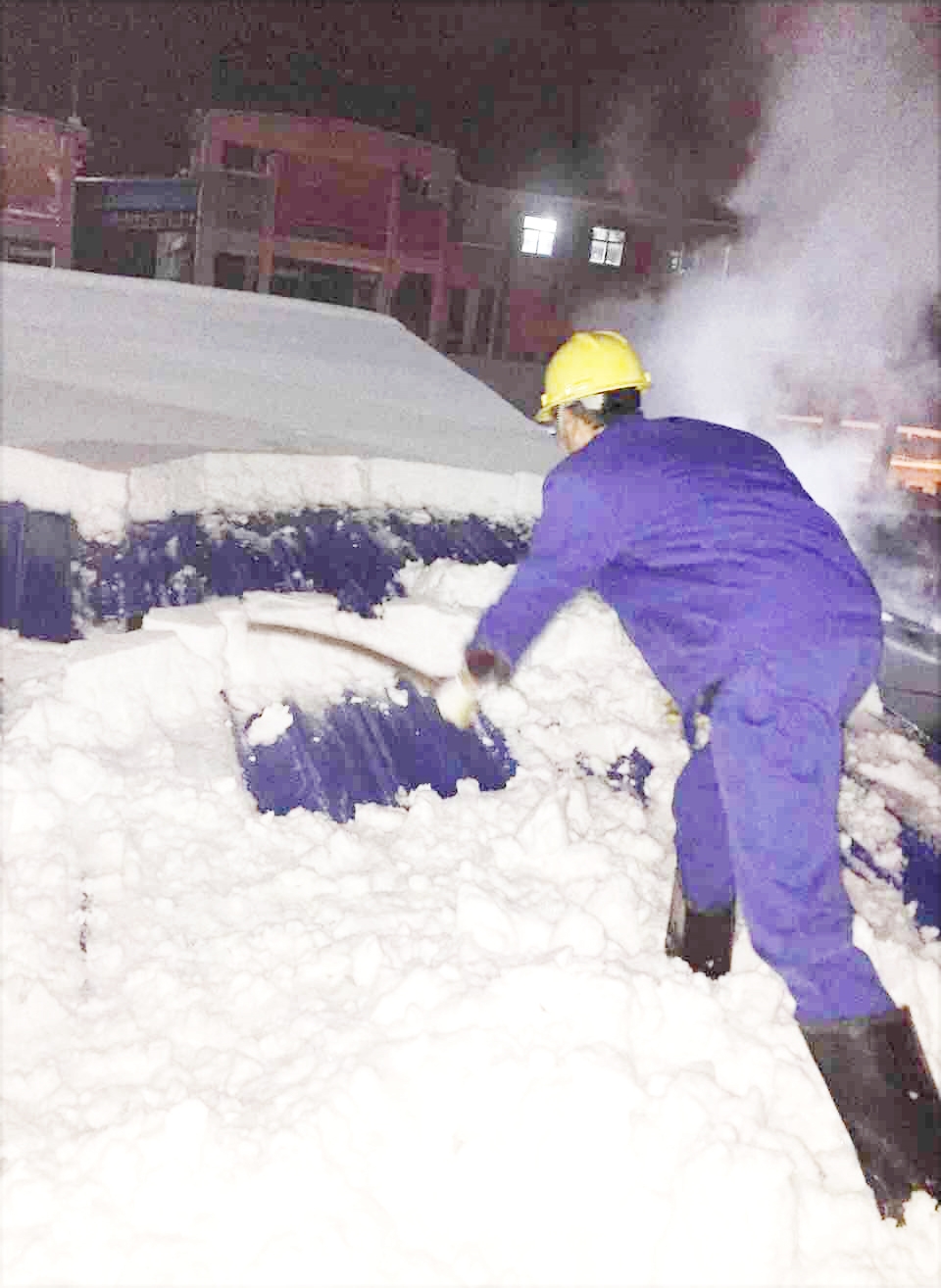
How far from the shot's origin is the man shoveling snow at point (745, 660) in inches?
83.6

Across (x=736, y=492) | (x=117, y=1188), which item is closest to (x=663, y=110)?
(x=736, y=492)

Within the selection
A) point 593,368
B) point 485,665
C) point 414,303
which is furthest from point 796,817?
point 414,303

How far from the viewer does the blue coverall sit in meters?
2.13

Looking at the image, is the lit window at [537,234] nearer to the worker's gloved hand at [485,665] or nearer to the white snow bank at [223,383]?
the white snow bank at [223,383]

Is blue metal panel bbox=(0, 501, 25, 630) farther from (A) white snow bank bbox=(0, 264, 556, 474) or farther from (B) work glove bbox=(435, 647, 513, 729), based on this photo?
(B) work glove bbox=(435, 647, 513, 729)

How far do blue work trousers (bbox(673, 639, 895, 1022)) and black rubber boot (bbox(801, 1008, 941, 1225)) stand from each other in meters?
0.05

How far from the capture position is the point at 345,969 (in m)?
2.46

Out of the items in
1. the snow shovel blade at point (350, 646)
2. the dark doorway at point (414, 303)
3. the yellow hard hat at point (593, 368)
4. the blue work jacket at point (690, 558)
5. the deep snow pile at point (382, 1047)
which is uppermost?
the dark doorway at point (414, 303)

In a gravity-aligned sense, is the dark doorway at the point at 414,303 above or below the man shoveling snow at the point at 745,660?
above

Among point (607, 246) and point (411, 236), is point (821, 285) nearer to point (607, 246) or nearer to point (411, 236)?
point (607, 246)

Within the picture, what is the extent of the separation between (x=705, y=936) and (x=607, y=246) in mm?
18953

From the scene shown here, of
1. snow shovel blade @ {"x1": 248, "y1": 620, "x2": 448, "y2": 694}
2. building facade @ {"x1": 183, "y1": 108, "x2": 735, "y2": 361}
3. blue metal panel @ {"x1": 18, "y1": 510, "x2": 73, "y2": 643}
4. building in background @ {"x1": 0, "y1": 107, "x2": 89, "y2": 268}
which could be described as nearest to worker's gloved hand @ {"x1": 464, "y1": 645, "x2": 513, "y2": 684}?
snow shovel blade @ {"x1": 248, "y1": 620, "x2": 448, "y2": 694}

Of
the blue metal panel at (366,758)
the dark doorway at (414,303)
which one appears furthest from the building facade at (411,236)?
the blue metal panel at (366,758)

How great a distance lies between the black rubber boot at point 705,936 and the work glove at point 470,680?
29.3 inches
